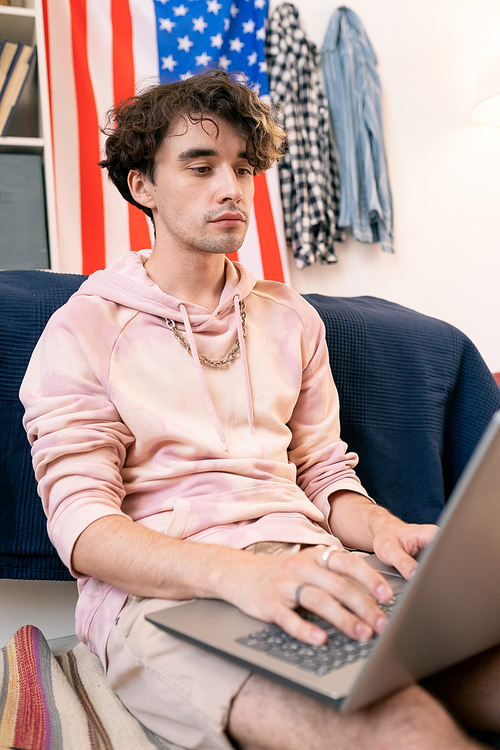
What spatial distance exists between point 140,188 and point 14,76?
111 centimetres

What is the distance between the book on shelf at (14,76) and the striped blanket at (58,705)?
1.57m

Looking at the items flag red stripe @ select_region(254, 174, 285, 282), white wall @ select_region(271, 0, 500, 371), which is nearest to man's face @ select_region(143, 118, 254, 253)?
flag red stripe @ select_region(254, 174, 285, 282)

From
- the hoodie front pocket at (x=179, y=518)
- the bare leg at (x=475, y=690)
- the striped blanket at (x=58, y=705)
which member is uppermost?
the hoodie front pocket at (x=179, y=518)

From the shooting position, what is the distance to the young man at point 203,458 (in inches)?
24.4

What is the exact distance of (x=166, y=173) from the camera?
1.08 meters

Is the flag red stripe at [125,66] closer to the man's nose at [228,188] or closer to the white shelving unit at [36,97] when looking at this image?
the white shelving unit at [36,97]

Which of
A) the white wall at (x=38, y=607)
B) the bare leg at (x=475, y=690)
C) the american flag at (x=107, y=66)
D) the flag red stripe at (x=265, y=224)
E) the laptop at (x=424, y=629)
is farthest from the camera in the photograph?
the flag red stripe at (x=265, y=224)

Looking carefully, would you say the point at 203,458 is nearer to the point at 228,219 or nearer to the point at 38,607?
the point at 228,219

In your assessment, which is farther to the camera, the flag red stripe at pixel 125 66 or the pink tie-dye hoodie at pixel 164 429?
the flag red stripe at pixel 125 66

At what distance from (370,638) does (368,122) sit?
2.51 m

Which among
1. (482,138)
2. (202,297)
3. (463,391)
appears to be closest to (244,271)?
(202,297)

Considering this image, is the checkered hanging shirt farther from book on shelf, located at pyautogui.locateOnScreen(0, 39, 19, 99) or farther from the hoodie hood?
the hoodie hood

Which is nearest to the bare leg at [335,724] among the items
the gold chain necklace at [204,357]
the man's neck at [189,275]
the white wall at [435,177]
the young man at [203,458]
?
the young man at [203,458]

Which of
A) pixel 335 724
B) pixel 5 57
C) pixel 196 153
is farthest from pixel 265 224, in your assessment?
pixel 335 724
